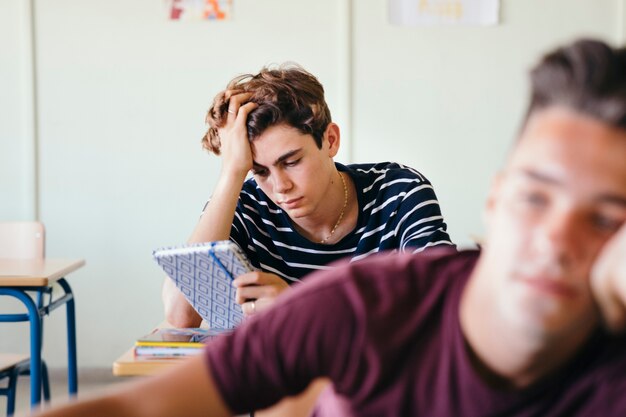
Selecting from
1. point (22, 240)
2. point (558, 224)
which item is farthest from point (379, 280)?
point (22, 240)

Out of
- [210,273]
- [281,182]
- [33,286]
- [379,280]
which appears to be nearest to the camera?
[379,280]

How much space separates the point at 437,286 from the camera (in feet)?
2.80

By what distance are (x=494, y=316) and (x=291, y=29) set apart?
3315 mm

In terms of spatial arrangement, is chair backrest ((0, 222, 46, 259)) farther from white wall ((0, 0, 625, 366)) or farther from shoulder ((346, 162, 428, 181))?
shoulder ((346, 162, 428, 181))

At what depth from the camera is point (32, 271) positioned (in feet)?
9.20

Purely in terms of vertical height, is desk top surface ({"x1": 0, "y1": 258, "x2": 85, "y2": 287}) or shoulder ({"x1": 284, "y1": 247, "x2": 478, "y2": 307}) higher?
shoulder ({"x1": 284, "y1": 247, "x2": 478, "y2": 307})

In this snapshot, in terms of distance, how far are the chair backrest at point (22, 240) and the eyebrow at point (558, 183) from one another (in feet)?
8.81

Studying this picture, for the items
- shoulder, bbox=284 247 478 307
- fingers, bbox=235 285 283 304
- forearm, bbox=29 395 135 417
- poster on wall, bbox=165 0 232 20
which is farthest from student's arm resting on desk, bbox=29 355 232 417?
poster on wall, bbox=165 0 232 20

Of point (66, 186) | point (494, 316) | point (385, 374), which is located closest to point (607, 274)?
point (494, 316)

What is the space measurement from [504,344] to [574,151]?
0.19 metres

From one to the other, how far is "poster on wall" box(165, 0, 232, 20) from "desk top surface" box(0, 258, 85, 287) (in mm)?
1404

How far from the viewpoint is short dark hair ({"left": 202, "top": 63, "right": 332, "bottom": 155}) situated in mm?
2020

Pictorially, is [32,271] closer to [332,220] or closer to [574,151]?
[332,220]

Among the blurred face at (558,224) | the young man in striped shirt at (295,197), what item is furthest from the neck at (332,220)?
the blurred face at (558,224)
